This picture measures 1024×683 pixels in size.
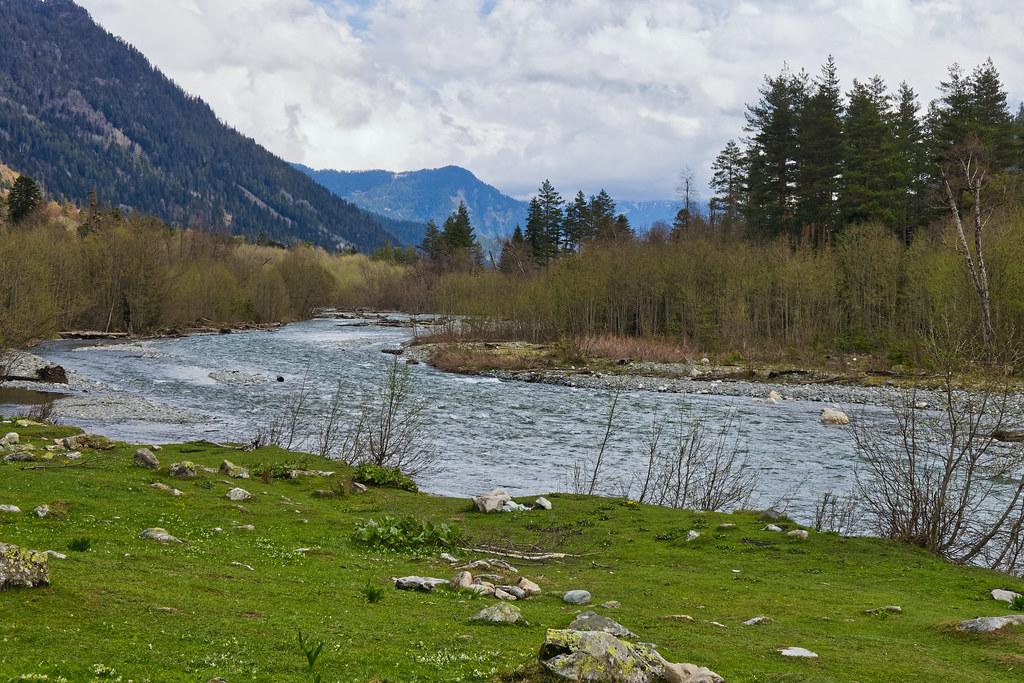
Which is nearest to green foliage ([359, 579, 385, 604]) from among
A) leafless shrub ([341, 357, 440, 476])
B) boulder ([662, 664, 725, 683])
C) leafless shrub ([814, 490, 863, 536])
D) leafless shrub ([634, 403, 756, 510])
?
boulder ([662, 664, 725, 683])

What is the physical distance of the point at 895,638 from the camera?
826 centimetres

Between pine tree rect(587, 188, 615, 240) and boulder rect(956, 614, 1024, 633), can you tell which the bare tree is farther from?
pine tree rect(587, 188, 615, 240)

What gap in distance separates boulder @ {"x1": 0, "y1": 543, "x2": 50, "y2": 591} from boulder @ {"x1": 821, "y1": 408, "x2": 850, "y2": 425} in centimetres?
3461

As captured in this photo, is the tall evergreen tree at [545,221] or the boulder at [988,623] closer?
the boulder at [988,623]

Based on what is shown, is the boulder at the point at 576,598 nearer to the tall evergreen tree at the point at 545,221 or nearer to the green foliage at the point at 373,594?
the green foliage at the point at 373,594

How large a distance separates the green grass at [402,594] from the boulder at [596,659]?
25 cm

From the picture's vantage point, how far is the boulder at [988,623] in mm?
8102

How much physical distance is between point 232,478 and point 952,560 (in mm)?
16224

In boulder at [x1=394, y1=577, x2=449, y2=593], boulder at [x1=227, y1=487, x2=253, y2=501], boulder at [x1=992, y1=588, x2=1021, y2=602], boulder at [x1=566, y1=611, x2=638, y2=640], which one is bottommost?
boulder at [x1=227, y1=487, x2=253, y2=501]

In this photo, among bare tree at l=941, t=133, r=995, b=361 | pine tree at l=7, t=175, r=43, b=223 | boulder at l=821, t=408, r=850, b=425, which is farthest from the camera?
pine tree at l=7, t=175, r=43, b=223

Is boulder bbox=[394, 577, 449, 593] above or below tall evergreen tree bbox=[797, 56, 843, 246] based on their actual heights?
below

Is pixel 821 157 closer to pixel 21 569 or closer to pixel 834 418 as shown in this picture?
pixel 834 418

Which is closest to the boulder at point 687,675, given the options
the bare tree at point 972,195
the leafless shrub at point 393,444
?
the leafless shrub at point 393,444

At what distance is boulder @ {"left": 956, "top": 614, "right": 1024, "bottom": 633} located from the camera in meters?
8.10
